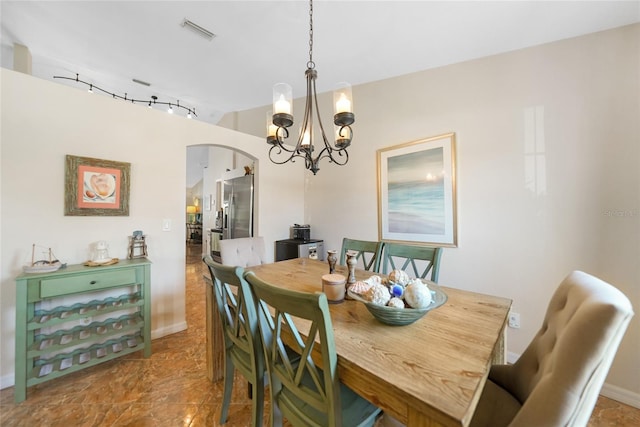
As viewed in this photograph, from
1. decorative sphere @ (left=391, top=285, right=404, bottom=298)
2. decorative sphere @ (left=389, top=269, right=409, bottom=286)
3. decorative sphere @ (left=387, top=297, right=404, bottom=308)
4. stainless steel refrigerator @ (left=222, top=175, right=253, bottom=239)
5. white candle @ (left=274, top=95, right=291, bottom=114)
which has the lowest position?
decorative sphere @ (left=387, top=297, right=404, bottom=308)

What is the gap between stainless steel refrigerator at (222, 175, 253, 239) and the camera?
3.90m

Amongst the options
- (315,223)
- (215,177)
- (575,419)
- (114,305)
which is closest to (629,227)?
(575,419)

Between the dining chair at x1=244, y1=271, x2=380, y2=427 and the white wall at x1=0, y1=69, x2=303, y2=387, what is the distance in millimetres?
1926

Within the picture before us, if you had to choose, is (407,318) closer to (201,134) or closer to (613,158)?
(613,158)

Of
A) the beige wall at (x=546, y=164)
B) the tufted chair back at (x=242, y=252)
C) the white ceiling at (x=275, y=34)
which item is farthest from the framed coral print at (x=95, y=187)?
the beige wall at (x=546, y=164)

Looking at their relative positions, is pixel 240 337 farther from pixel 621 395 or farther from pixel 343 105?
pixel 621 395

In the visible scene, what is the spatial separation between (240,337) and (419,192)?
2.17m

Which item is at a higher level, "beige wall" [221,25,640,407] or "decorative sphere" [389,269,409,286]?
"beige wall" [221,25,640,407]

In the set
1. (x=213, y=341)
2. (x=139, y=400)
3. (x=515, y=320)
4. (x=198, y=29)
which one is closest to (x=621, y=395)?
(x=515, y=320)

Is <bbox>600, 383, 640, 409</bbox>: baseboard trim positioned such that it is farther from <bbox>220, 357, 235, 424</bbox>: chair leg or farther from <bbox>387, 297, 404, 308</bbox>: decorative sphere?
<bbox>220, 357, 235, 424</bbox>: chair leg

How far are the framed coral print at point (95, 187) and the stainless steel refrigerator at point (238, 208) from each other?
173 centimetres

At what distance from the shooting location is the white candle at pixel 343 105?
4.92 feet

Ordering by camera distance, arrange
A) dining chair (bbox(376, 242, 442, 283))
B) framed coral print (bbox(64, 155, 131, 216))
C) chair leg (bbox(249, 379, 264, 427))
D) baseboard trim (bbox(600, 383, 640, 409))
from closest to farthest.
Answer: chair leg (bbox(249, 379, 264, 427)) < baseboard trim (bbox(600, 383, 640, 409)) < dining chair (bbox(376, 242, 442, 283)) < framed coral print (bbox(64, 155, 131, 216))

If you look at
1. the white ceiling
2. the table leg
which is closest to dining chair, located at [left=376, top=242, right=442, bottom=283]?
Result: the table leg
